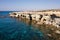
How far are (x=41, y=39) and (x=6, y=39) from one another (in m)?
7.76

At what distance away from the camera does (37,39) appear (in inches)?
1091

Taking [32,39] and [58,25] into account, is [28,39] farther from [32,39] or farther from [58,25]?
[58,25]

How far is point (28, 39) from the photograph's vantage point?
1096 inches

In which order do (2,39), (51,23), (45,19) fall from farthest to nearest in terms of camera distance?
(45,19)
(51,23)
(2,39)

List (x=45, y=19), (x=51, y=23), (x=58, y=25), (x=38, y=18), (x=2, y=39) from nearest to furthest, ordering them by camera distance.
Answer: (x=2, y=39)
(x=58, y=25)
(x=51, y=23)
(x=45, y=19)
(x=38, y=18)

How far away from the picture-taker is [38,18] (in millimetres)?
59844

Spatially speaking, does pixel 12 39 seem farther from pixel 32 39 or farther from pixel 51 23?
pixel 51 23

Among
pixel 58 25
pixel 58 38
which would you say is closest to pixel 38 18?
pixel 58 25

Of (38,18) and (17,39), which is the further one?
(38,18)

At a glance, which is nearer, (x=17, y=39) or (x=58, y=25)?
(x=17, y=39)

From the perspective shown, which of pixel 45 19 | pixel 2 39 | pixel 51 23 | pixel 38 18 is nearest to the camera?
pixel 2 39

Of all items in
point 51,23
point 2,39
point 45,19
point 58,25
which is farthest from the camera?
point 45,19

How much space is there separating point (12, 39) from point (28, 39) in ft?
11.6

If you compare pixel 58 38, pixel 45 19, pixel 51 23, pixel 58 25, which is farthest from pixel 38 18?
pixel 58 38
